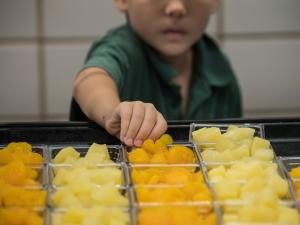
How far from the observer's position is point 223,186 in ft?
1.35

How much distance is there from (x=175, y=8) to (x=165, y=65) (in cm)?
13

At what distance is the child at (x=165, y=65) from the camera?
798 mm

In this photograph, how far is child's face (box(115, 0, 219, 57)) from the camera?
2.78 ft

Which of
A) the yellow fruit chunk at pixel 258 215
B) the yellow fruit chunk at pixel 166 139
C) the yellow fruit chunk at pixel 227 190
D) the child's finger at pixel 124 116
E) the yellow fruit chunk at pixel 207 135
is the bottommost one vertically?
the yellow fruit chunk at pixel 258 215

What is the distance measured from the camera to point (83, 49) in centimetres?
120

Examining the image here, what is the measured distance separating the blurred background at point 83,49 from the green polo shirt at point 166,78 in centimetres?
22

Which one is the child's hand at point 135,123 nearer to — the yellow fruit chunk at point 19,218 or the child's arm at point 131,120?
the child's arm at point 131,120

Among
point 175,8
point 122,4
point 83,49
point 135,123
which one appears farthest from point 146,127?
point 83,49

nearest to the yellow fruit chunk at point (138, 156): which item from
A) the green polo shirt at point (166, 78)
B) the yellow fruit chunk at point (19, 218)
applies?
the yellow fruit chunk at point (19, 218)

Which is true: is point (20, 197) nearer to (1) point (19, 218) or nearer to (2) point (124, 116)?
(1) point (19, 218)

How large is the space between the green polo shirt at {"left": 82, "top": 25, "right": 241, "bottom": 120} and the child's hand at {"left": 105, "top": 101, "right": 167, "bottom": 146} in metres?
0.26

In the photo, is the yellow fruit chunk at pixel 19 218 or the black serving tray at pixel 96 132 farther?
the black serving tray at pixel 96 132

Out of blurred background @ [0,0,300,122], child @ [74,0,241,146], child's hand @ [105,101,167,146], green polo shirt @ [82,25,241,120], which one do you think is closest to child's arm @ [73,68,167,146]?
child's hand @ [105,101,167,146]

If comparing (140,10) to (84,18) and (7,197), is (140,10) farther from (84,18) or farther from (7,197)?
(7,197)
